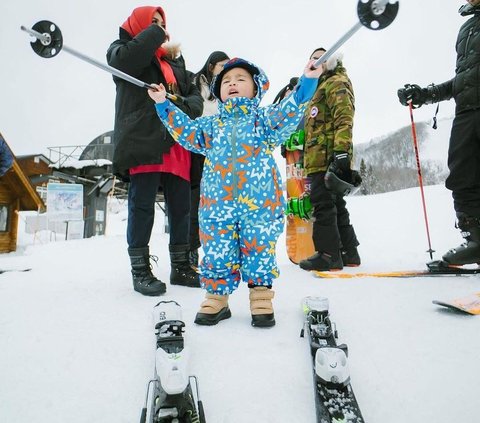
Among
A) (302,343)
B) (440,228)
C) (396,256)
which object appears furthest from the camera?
(440,228)

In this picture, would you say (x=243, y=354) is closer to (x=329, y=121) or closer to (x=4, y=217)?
(x=329, y=121)

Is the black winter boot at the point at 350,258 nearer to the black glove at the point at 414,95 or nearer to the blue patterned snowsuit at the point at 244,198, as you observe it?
the black glove at the point at 414,95

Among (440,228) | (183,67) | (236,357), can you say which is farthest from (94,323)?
(440,228)

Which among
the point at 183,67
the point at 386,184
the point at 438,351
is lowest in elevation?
the point at 438,351

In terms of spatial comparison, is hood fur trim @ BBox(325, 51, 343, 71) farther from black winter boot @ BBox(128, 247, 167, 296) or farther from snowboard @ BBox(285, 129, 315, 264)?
black winter boot @ BBox(128, 247, 167, 296)

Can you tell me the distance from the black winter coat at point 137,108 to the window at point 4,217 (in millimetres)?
12348

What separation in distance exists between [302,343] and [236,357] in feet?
1.17

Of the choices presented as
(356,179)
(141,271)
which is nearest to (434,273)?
(356,179)

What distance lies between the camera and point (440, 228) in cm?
662

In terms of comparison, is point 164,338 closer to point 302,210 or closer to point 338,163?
point 338,163

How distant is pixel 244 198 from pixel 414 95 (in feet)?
9.04

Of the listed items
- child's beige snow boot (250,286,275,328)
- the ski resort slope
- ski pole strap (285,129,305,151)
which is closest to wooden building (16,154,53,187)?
ski pole strap (285,129,305,151)

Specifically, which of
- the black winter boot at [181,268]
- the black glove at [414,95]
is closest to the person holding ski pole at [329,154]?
the black glove at [414,95]

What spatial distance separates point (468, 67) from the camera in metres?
3.03
